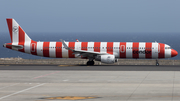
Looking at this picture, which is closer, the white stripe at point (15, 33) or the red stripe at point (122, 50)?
the red stripe at point (122, 50)

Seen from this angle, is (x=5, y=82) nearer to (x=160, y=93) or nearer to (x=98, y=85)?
(x=98, y=85)

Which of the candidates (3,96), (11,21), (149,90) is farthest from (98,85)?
(11,21)

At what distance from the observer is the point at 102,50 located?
4597 centimetres

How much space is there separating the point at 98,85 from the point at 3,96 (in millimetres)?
7943

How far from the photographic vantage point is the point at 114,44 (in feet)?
151

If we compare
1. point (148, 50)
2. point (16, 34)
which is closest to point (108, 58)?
point (148, 50)

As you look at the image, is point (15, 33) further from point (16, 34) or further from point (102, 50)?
point (102, 50)

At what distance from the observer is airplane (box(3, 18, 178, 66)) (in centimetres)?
4488

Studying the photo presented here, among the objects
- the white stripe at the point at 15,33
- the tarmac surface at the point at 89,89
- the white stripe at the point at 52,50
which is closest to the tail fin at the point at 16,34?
the white stripe at the point at 15,33

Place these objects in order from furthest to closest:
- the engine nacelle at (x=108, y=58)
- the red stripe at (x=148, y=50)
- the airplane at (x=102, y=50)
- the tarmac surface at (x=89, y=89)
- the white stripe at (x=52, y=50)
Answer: the white stripe at (x=52, y=50)
the red stripe at (x=148, y=50)
the airplane at (x=102, y=50)
the engine nacelle at (x=108, y=58)
the tarmac surface at (x=89, y=89)

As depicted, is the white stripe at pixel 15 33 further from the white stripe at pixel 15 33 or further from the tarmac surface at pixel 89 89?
the tarmac surface at pixel 89 89

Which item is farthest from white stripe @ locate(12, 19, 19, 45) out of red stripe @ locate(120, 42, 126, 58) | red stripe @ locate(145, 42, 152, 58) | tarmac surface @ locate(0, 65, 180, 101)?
tarmac surface @ locate(0, 65, 180, 101)

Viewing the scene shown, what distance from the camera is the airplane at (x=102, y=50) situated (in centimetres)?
4488

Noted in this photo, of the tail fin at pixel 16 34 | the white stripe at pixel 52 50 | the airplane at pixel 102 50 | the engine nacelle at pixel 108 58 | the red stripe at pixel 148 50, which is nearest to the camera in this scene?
the engine nacelle at pixel 108 58
